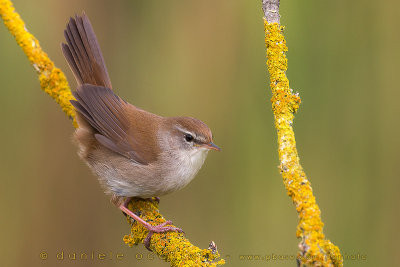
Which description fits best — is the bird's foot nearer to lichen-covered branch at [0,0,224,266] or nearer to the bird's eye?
lichen-covered branch at [0,0,224,266]

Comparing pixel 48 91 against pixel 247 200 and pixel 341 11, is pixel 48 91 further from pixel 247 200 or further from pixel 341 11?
pixel 341 11

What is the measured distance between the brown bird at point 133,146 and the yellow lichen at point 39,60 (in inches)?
5.5

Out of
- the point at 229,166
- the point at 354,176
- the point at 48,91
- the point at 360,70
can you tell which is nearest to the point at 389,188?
the point at 354,176

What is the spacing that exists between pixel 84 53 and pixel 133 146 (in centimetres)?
78

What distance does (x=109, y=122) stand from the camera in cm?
351

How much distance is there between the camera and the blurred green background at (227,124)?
349cm

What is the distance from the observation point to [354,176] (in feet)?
11.6

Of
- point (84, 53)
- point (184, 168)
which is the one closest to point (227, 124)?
point (184, 168)

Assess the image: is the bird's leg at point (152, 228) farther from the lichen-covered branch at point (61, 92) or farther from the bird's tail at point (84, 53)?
the bird's tail at point (84, 53)

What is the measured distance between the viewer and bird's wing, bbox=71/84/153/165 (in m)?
3.46

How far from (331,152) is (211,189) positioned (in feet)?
2.79

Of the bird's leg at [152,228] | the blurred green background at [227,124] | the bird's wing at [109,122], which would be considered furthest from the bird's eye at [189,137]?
the bird's leg at [152,228]

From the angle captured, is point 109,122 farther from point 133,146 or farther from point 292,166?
point 292,166

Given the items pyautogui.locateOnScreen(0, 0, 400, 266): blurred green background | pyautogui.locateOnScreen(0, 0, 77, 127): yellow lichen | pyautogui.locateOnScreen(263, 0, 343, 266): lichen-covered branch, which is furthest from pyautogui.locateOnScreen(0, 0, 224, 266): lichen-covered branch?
pyautogui.locateOnScreen(263, 0, 343, 266): lichen-covered branch
